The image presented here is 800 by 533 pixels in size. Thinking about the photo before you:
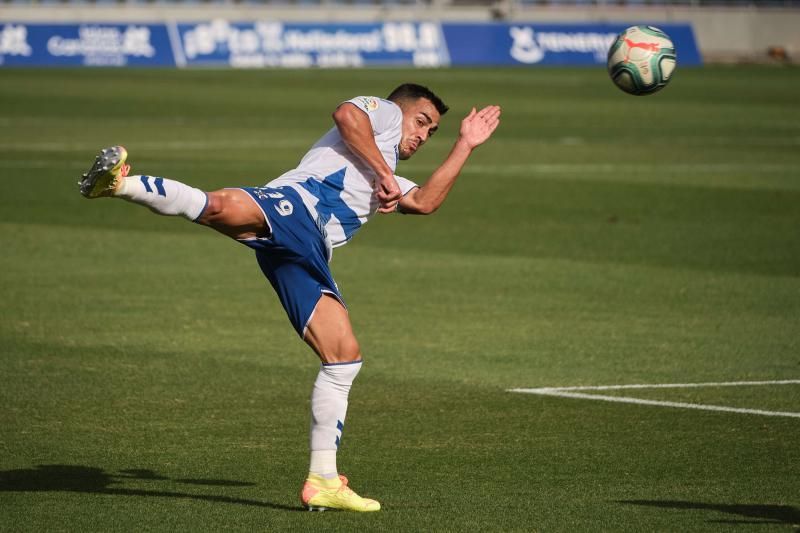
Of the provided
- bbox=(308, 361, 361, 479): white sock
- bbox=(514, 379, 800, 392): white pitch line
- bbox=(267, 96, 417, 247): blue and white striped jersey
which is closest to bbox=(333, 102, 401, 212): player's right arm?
bbox=(267, 96, 417, 247): blue and white striped jersey

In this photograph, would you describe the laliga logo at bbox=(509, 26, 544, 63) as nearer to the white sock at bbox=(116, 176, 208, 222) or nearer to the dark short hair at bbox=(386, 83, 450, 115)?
the dark short hair at bbox=(386, 83, 450, 115)

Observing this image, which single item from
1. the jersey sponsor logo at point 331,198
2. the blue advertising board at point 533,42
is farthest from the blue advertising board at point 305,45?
the jersey sponsor logo at point 331,198

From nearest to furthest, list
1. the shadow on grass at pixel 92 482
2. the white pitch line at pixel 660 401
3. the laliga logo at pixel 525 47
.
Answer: the shadow on grass at pixel 92 482 < the white pitch line at pixel 660 401 < the laliga logo at pixel 525 47

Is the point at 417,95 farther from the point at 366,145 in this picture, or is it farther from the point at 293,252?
the point at 293,252

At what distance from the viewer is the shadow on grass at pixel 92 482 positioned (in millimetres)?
7574

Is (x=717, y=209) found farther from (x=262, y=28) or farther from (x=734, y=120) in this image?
(x=262, y=28)

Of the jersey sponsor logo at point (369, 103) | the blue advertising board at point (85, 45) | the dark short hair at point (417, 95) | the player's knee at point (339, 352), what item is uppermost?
the blue advertising board at point (85, 45)

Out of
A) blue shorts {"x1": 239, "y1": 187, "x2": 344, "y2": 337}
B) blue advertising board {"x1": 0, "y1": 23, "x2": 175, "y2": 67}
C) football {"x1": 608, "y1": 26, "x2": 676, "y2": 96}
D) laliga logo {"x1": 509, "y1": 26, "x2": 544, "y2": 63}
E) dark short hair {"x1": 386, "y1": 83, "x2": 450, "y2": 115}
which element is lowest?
blue shorts {"x1": 239, "y1": 187, "x2": 344, "y2": 337}

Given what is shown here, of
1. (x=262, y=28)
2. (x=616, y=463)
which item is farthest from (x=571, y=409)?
(x=262, y=28)

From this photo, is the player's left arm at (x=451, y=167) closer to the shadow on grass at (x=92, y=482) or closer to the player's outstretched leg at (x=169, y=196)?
the player's outstretched leg at (x=169, y=196)

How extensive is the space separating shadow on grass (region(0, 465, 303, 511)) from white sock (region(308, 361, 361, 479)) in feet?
0.84

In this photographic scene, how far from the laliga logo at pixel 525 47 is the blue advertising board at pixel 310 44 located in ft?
0.13

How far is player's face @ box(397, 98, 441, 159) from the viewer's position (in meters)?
7.89

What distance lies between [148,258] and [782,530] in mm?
10605
